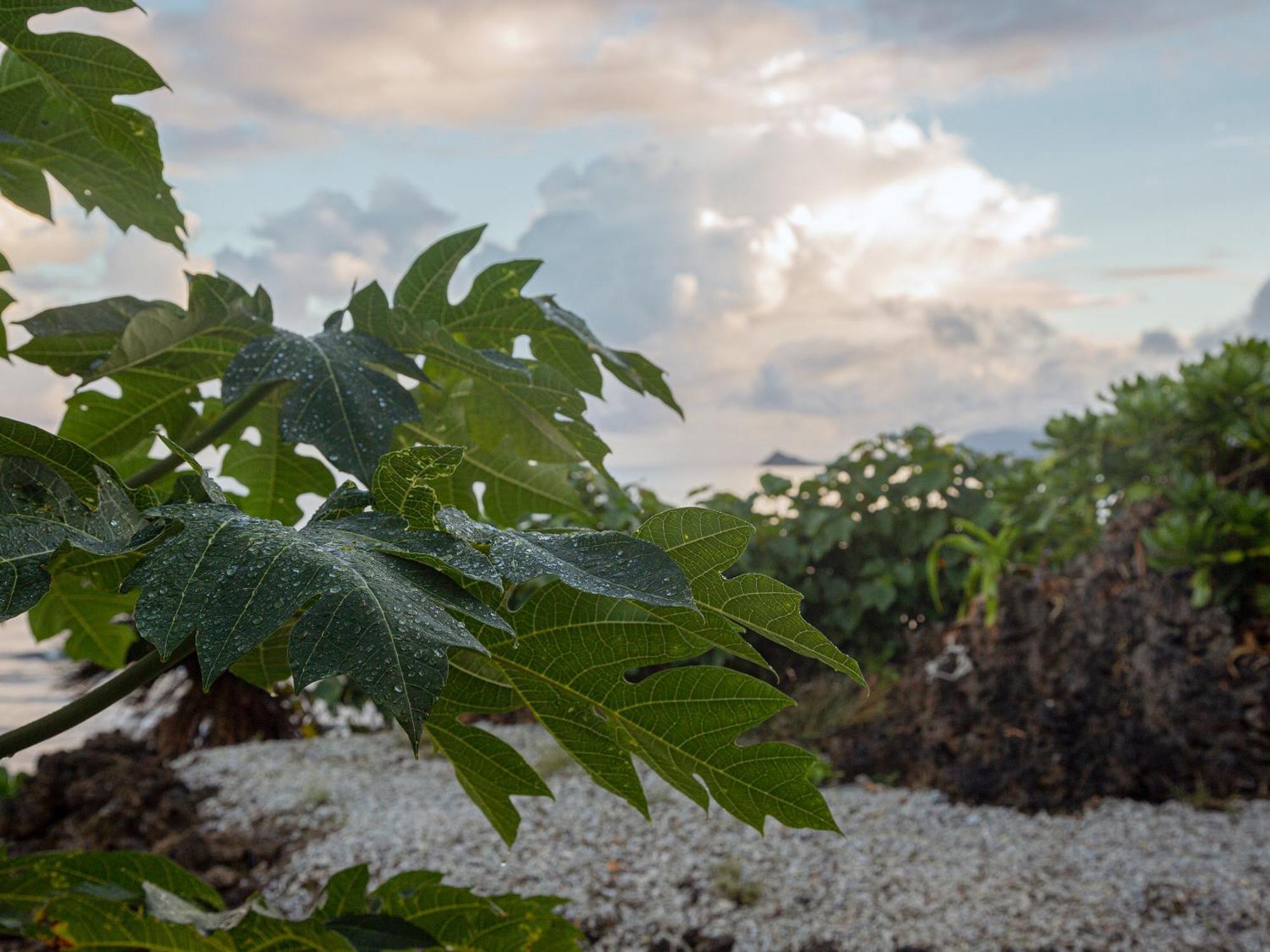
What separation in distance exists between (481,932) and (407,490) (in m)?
0.73

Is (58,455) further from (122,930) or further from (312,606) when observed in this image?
(122,930)

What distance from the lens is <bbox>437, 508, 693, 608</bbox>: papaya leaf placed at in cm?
67

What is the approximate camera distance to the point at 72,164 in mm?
1432

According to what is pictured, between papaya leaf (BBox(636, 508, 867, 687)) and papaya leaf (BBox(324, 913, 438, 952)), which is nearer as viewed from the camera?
papaya leaf (BBox(636, 508, 867, 687))

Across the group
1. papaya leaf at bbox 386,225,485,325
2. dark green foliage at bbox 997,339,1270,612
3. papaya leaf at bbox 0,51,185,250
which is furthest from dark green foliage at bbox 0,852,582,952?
dark green foliage at bbox 997,339,1270,612

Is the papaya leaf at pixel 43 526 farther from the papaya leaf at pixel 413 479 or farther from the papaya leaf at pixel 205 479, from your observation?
the papaya leaf at pixel 413 479

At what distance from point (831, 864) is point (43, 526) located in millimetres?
3419

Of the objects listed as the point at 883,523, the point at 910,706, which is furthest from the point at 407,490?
the point at 883,523

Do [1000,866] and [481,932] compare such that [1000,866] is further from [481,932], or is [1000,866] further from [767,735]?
[481,932]

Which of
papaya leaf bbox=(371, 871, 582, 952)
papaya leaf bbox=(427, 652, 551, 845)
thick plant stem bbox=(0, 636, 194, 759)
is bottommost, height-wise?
papaya leaf bbox=(371, 871, 582, 952)

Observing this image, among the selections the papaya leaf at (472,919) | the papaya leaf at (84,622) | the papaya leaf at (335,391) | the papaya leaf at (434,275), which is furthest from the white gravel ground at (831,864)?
the papaya leaf at (335,391)

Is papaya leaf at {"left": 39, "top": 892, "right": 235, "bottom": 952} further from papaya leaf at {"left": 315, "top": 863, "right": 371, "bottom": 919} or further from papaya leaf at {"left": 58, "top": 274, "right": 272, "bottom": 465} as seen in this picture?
papaya leaf at {"left": 58, "top": 274, "right": 272, "bottom": 465}

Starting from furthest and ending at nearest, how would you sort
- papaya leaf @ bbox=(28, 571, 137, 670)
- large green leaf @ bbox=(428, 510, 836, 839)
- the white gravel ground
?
the white gravel ground → papaya leaf @ bbox=(28, 571, 137, 670) → large green leaf @ bbox=(428, 510, 836, 839)

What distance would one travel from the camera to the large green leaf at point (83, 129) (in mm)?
1222
